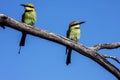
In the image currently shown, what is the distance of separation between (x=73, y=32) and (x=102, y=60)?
2.99 metres

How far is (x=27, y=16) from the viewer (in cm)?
600

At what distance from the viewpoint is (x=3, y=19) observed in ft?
Result: 8.77

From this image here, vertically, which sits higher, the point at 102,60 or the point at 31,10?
the point at 31,10

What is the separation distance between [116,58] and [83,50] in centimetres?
52

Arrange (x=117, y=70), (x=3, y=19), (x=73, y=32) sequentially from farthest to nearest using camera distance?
(x=73, y=32) → (x=117, y=70) → (x=3, y=19)

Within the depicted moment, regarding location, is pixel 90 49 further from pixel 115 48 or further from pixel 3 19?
pixel 3 19

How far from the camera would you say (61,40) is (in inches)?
112

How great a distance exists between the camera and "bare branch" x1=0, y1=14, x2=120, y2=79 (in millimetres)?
2688

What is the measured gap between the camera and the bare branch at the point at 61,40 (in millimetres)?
2688

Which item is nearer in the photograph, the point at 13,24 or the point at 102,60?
the point at 13,24

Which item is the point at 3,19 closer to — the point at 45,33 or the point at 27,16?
the point at 45,33

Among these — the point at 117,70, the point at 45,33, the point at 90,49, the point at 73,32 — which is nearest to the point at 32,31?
the point at 45,33

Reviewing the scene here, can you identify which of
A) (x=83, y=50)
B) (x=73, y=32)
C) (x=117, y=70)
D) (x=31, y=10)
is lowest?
(x=117, y=70)

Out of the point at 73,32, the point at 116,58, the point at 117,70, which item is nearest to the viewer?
the point at 117,70
